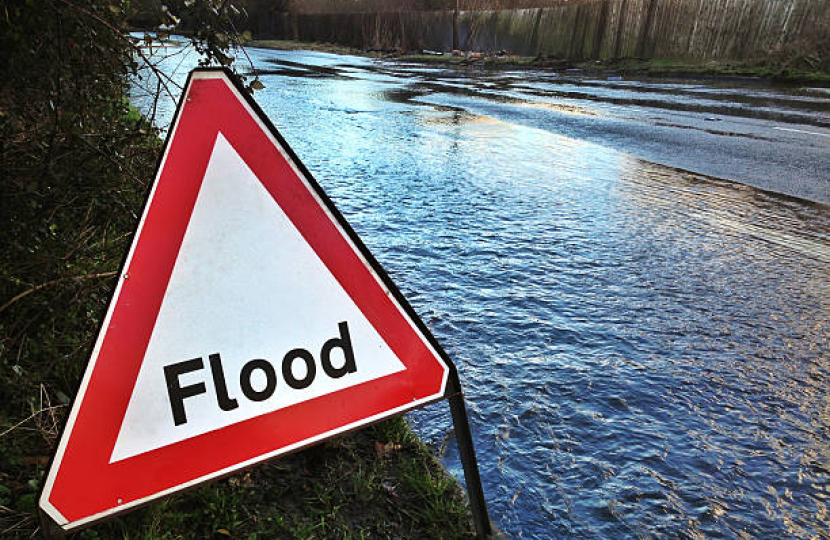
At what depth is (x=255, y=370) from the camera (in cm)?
144

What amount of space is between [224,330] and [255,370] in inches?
4.8

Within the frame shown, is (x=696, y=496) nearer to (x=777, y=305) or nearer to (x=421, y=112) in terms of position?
(x=777, y=305)

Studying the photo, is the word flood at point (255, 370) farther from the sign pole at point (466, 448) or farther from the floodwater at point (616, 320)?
the floodwater at point (616, 320)

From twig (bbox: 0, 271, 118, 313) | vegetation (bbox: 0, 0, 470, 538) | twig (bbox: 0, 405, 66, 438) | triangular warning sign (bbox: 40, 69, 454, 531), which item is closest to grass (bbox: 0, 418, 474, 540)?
vegetation (bbox: 0, 0, 470, 538)

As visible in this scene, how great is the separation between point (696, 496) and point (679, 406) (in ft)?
2.00

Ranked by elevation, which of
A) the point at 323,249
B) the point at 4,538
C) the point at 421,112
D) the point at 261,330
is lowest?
the point at 421,112

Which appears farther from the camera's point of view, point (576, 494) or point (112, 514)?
point (576, 494)

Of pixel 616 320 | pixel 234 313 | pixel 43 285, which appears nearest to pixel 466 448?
pixel 234 313

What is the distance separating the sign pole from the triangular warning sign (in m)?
0.17

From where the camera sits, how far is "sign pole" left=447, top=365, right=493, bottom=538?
1.68 meters

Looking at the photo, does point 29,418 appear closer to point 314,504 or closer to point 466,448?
point 314,504

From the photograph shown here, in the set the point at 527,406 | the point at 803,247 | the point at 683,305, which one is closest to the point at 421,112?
the point at 803,247

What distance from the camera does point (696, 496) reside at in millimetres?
2150

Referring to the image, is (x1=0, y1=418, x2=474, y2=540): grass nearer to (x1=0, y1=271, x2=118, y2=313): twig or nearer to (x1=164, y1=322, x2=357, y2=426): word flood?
(x1=164, y1=322, x2=357, y2=426): word flood
